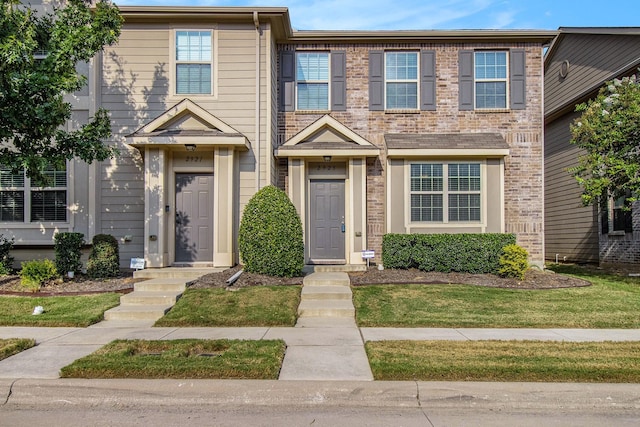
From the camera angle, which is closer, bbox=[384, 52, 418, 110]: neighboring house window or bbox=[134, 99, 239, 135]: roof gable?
bbox=[134, 99, 239, 135]: roof gable

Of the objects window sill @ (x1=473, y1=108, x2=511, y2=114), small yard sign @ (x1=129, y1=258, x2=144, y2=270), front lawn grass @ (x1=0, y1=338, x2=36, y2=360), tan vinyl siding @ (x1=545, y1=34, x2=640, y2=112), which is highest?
tan vinyl siding @ (x1=545, y1=34, x2=640, y2=112)

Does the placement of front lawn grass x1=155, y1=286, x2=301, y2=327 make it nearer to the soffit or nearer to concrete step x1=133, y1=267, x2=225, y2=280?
concrete step x1=133, y1=267, x2=225, y2=280

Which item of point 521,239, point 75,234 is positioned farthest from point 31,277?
point 521,239

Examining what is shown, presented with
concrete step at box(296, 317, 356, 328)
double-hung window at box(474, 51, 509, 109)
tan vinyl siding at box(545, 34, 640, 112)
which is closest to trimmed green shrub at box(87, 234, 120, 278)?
concrete step at box(296, 317, 356, 328)

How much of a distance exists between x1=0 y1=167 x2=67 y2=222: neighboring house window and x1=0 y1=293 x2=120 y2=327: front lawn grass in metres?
3.05

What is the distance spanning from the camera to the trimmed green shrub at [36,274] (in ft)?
28.8

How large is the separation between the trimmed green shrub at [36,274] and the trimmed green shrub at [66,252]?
454mm

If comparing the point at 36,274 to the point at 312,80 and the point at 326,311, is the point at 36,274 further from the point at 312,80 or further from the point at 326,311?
the point at 312,80

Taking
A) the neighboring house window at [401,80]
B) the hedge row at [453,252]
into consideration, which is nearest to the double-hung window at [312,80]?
the neighboring house window at [401,80]

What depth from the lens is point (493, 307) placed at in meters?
7.84

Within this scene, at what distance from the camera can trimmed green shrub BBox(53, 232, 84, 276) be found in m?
9.70

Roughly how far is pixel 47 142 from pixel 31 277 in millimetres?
2622

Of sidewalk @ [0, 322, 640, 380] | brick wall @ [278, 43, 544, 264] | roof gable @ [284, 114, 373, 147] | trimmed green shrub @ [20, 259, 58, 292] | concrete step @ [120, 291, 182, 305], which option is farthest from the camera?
brick wall @ [278, 43, 544, 264]

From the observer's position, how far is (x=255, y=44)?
10.8 meters
